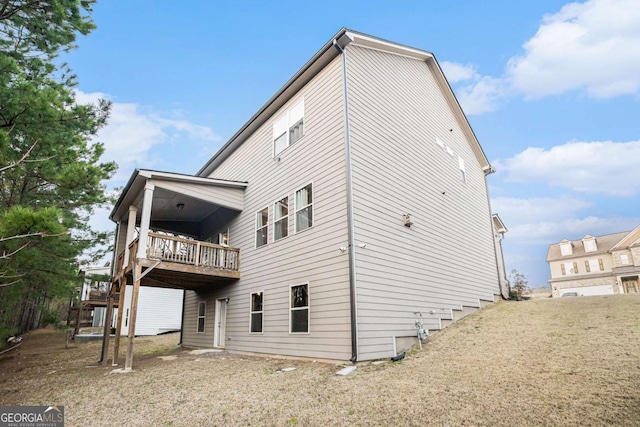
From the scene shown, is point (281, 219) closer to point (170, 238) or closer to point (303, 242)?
point (303, 242)

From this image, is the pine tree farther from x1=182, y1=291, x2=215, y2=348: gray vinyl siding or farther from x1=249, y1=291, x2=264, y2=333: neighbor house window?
x1=249, y1=291, x2=264, y2=333: neighbor house window

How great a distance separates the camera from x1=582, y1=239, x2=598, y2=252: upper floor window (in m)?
32.9

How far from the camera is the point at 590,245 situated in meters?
33.4

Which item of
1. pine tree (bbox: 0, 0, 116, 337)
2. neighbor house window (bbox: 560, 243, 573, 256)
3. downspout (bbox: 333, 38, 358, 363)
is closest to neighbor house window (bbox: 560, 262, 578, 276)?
neighbor house window (bbox: 560, 243, 573, 256)

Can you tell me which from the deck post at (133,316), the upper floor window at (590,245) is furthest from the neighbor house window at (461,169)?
the upper floor window at (590,245)

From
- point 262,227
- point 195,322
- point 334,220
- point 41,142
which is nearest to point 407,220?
point 334,220

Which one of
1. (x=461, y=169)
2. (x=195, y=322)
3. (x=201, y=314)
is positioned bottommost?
(x=195, y=322)

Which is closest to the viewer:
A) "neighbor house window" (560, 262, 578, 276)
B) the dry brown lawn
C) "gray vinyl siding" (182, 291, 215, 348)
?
the dry brown lawn

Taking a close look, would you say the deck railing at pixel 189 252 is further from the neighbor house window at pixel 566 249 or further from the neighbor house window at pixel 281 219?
the neighbor house window at pixel 566 249

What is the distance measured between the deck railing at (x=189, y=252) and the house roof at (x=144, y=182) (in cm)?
180

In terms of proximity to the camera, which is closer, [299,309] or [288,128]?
[299,309]

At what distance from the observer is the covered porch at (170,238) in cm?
1029

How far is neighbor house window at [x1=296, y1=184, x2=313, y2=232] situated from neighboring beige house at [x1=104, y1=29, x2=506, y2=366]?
0.14 feet

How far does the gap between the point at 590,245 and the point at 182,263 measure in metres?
37.7
